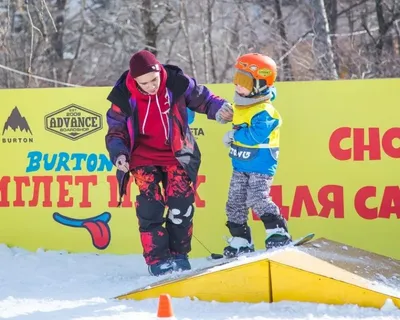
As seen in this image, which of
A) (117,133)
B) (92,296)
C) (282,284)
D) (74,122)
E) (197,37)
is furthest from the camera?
(197,37)

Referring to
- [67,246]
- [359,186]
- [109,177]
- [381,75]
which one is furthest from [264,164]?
[381,75]

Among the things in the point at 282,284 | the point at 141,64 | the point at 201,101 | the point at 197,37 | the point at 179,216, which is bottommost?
the point at 282,284

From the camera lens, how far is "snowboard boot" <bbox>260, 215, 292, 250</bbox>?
460 cm

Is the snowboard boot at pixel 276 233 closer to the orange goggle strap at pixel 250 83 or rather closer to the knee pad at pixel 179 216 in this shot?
the knee pad at pixel 179 216

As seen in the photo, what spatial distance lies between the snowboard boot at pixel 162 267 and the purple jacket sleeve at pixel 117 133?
2.36ft

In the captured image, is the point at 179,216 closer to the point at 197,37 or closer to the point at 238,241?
the point at 238,241

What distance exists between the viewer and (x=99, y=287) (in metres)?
4.46

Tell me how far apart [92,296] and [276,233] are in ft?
4.06

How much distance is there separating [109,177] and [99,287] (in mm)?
1264

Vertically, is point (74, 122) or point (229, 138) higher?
point (74, 122)

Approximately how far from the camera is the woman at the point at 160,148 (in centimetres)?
455

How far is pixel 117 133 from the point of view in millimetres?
4566

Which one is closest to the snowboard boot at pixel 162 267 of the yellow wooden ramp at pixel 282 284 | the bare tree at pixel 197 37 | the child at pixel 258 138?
the child at pixel 258 138

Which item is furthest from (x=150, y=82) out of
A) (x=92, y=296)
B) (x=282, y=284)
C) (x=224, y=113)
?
(x=282, y=284)
